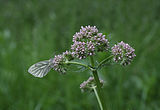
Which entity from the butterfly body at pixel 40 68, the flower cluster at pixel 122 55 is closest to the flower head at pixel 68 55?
the butterfly body at pixel 40 68

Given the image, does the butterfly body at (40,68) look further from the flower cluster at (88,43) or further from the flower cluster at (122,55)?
the flower cluster at (122,55)

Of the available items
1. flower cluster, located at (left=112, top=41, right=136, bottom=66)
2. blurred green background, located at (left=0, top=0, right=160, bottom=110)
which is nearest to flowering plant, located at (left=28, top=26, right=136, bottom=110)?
flower cluster, located at (left=112, top=41, right=136, bottom=66)

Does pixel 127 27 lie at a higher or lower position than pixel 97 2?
lower

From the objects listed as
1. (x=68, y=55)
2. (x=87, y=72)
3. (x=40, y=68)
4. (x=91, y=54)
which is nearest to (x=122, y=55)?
(x=91, y=54)

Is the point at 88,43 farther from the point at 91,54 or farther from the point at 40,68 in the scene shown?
the point at 40,68

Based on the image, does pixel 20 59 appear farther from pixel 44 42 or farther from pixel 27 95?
pixel 27 95

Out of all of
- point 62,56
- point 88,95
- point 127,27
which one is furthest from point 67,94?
point 127,27

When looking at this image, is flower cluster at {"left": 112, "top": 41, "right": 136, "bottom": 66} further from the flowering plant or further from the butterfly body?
the butterfly body
